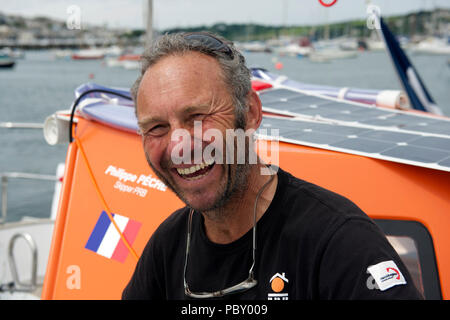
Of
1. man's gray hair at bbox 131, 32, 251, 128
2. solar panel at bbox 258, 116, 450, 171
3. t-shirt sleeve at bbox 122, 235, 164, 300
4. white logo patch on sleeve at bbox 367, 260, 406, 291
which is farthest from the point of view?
solar panel at bbox 258, 116, 450, 171

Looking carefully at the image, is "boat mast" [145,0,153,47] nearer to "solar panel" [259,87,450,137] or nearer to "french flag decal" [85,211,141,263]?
"solar panel" [259,87,450,137]

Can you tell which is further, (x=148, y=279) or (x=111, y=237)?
(x=111, y=237)

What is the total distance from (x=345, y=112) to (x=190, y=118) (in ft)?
7.36

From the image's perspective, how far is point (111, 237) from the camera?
10.1ft

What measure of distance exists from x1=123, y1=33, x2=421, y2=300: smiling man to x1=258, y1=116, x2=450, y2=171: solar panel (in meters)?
0.90

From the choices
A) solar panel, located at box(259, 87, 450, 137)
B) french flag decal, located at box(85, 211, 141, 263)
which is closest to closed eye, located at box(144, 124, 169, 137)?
french flag decal, located at box(85, 211, 141, 263)

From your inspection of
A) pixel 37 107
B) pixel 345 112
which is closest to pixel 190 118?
pixel 345 112

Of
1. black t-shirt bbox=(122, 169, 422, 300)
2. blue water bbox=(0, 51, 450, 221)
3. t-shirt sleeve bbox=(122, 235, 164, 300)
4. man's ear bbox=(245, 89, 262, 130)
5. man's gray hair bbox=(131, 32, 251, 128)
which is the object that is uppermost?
man's gray hair bbox=(131, 32, 251, 128)

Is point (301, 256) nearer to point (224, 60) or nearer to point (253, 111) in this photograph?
point (253, 111)

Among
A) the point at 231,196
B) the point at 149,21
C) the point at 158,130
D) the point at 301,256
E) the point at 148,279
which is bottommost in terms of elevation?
the point at 148,279

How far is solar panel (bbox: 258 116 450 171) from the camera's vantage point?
241cm

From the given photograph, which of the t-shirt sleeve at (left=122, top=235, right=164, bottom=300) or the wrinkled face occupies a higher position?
the wrinkled face

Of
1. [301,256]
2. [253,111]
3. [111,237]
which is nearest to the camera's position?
[301,256]

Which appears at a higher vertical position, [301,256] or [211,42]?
[211,42]
